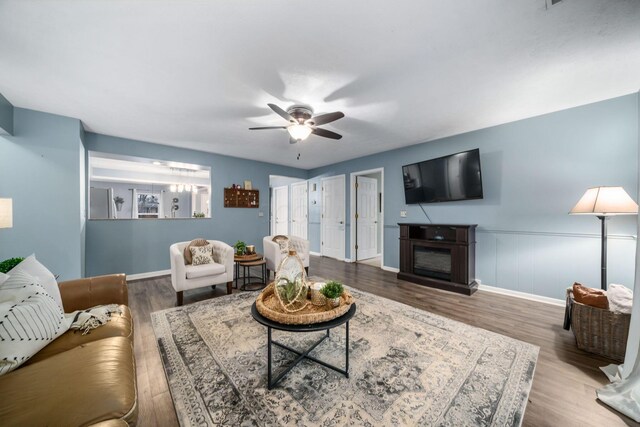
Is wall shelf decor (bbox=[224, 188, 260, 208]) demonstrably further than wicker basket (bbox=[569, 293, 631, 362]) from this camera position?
Yes

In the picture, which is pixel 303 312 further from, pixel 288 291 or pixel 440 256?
pixel 440 256

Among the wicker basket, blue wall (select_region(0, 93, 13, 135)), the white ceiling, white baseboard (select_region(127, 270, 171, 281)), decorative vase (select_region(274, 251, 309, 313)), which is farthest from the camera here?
white baseboard (select_region(127, 270, 171, 281))

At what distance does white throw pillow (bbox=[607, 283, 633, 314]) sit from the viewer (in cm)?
186

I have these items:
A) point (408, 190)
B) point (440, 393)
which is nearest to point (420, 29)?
point (440, 393)

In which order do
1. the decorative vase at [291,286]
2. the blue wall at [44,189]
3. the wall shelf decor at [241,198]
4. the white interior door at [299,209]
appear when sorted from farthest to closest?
the white interior door at [299,209]
the wall shelf decor at [241,198]
the blue wall at [44,189]
the decorative vase at [291,286]

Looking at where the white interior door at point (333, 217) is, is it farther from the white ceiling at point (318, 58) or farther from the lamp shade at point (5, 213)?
the lamp shade at point (5, 213)

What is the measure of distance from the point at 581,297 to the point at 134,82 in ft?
15.2

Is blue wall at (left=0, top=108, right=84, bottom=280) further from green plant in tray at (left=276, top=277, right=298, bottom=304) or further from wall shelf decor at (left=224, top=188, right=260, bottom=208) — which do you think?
green plant in tray at (left=276, top=277, right=298, bottom=304)

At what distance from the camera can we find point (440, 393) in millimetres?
1540

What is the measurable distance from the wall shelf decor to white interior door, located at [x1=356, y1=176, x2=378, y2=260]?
2.45m

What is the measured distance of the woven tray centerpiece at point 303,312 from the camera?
1499 millimetres

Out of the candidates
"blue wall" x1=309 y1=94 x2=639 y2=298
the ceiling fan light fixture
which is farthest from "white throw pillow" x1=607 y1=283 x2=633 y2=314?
the ceiling fan light fixture

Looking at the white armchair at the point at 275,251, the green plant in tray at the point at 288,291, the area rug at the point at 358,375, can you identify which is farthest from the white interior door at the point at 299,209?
the green plant in tray at the point at 288,291

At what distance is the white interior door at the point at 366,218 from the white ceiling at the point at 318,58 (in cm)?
264
